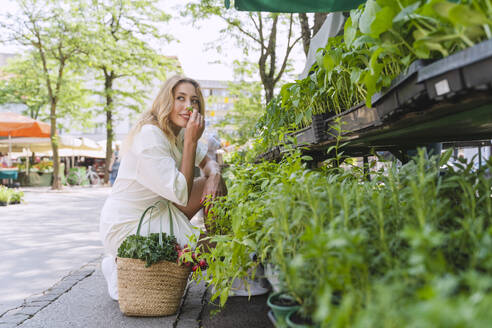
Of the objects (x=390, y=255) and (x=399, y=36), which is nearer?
(x=390, y=255)

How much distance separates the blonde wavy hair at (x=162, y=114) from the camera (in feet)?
10.3

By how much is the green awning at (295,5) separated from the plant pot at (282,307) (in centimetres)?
283

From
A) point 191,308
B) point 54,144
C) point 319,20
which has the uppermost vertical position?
point 54,144

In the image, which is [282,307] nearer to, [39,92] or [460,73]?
[460,73]

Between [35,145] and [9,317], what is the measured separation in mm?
22452

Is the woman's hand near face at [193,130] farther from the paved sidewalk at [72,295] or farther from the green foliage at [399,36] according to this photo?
the paved sidewalk at [72,295]

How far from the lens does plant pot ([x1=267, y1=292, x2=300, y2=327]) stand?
1188mm

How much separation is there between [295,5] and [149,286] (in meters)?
2.76

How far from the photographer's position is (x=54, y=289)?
11.2 feet

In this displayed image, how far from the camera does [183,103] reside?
3.29 m

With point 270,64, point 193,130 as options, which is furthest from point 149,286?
point 270,64

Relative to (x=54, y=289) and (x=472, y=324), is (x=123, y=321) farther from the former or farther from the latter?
(x=472, y=324)

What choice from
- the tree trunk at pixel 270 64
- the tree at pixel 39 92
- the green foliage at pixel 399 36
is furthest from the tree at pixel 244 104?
the green foliage at pixel 399 36

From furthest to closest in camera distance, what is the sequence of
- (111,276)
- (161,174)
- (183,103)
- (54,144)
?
(54,144) → (183,103) → (111,276) → (161,174)
